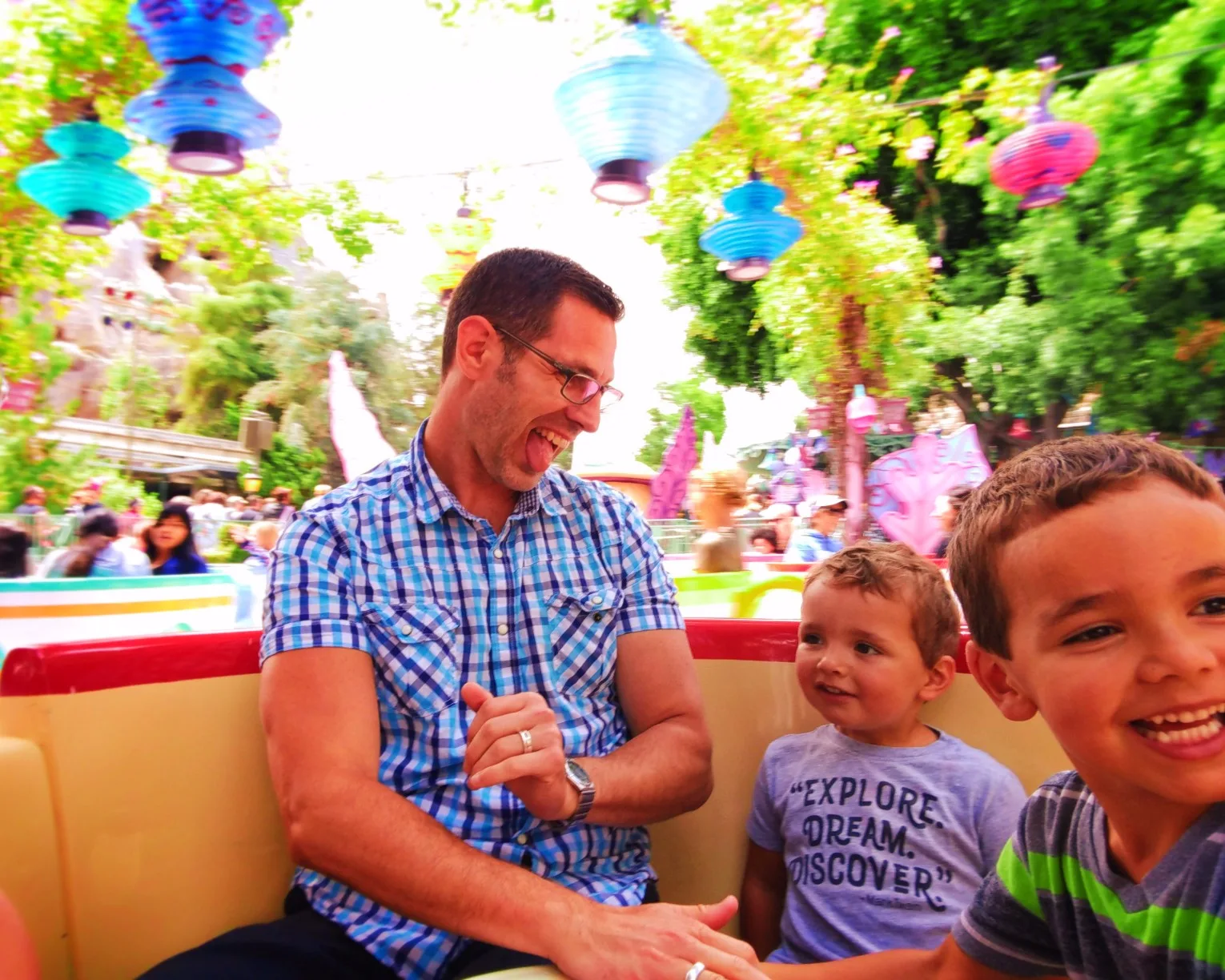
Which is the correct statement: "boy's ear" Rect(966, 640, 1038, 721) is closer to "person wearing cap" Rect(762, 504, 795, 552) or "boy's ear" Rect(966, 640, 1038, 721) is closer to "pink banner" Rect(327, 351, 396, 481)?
"pink banner" Rect(327, 351, 396, 481)

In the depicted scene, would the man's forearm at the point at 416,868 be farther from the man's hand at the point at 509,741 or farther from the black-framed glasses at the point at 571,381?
the black-framed glasses at the point at 571,381

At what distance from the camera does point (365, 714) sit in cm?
111

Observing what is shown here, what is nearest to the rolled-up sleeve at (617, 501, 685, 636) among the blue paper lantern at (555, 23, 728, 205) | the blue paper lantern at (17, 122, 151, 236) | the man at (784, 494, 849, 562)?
the blue paper lantern at (555, 23, 728, 205)

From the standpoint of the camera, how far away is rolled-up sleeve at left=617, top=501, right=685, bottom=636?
1.34 m

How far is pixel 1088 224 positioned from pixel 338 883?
373 inches

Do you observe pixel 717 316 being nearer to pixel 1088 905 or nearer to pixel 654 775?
pixel 654 775

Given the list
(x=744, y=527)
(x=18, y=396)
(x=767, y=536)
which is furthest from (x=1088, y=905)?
(x=18, y=396)

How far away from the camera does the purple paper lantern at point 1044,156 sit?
4766mm

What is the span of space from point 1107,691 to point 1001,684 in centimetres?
16

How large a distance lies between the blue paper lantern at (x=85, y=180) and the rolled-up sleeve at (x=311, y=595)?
410 centimetres

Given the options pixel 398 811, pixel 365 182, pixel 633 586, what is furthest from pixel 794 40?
pixel 398 811

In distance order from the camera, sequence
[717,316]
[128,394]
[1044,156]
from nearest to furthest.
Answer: [1044,156] → [717,316] → [128,394]

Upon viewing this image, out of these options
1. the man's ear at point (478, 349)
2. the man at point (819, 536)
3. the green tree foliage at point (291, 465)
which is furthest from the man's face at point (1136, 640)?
the green tree foliage at point (291, 465)

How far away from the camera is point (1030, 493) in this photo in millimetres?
773
